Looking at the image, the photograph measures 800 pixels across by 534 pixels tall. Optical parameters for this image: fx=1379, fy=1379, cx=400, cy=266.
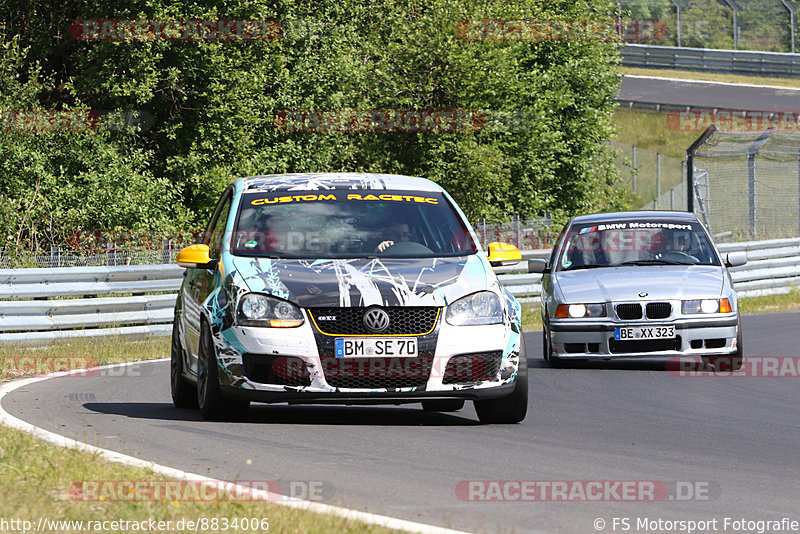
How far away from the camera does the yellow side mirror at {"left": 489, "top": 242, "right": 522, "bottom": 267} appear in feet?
31.3

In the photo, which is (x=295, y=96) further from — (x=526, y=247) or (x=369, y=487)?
(x=369, y=487)

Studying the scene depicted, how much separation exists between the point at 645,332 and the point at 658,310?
10.0 inches

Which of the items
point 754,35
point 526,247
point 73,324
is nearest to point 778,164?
point 526,247

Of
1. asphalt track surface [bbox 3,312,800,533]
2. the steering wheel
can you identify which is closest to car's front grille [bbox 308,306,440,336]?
asphalt track surface [bbox 3,312,800,533]

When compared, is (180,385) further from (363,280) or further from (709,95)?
(709,95)

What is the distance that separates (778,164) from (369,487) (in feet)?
89.6

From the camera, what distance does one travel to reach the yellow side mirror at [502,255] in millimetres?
9531

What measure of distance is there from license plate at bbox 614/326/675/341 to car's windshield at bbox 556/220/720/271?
3.79 feet

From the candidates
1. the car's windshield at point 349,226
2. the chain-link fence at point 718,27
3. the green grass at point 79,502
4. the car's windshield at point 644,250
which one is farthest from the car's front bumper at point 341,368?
the chain-link fence at point 718,27

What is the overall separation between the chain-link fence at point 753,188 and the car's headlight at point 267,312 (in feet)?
60.5

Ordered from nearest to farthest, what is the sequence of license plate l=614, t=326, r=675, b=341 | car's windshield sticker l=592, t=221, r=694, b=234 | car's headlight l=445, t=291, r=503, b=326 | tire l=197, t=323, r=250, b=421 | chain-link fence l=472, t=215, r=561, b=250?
1. car's headlight l=445, t=291, r=503, b=326
2. tire l=197, t=323, r=250, b=421
3. license plate l=614, t=326, r=675, b=341
4. car's windshield sticker l=592, t=221, r=694, b=234
5. chain-link fence l=472, t=215, r=561, b=250

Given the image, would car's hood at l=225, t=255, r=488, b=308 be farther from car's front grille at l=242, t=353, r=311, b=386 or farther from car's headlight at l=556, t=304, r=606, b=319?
car's headlight at l=556, t=304, r=606, b=319

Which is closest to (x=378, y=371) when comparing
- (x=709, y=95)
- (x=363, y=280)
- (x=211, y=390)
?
(x=363, y=280)

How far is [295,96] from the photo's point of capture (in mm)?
29734
